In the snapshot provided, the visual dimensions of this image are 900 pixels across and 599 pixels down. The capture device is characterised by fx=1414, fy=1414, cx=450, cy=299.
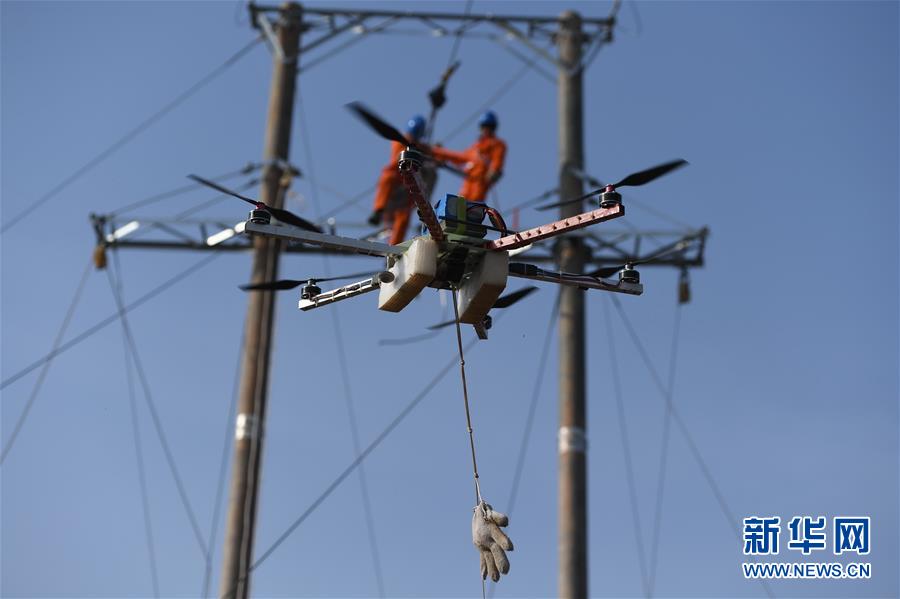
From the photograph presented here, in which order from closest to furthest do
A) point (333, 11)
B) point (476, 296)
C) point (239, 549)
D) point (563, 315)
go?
point (476, 296)
point (239, 549)
point (563, 315)
point (333, 11)

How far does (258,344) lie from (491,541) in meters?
8.64

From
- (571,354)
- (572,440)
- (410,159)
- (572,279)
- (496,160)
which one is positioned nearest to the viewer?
(410,159)

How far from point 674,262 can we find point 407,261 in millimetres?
9604

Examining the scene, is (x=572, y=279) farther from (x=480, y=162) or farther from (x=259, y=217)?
(x=480, y=162)

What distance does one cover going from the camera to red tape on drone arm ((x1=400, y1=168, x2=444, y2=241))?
7.18 meters

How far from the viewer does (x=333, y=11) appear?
17.9 metres

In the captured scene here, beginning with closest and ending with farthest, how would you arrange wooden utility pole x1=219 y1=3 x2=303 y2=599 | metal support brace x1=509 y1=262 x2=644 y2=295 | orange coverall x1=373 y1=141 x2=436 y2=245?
metal support brace x1=509 y1=262 x2=644 y2=295 → wooden utility pole x1=219 y1=3 x2=303 y2=599 → orange coverall x1=373 y1=141 x2=436 y2=245

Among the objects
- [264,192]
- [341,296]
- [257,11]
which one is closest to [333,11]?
[257,11]

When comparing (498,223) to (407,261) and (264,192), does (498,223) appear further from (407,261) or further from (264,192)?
(264,192)

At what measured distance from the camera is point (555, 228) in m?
7.28

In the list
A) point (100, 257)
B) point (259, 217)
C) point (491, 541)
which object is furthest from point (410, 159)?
point (100, 257)

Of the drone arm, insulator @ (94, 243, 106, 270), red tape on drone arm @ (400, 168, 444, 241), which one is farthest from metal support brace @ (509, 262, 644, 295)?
insulator @ (94, 243, 106, 270)

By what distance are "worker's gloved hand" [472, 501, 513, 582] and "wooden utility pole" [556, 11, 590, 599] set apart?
7160 mm

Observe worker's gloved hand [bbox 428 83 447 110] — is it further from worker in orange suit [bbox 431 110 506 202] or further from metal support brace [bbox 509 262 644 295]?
metal support brace [bbox 509 262 644 295]
